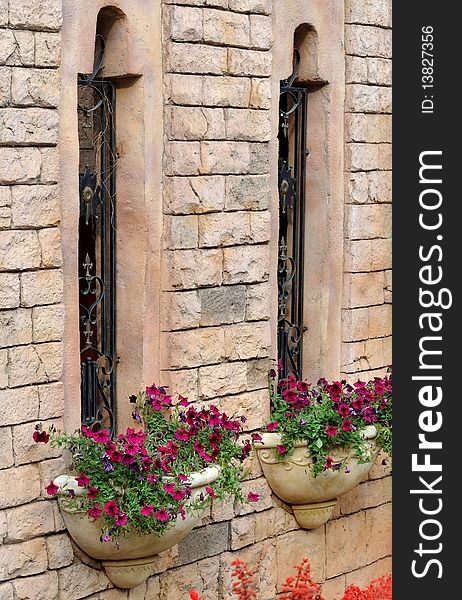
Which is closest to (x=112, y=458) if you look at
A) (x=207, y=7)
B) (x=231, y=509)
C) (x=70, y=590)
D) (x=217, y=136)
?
(x=70, y=590)

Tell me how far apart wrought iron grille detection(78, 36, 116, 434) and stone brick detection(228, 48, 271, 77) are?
0.70 m

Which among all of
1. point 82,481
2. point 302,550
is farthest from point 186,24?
point 302,550

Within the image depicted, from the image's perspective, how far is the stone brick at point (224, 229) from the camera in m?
7.20

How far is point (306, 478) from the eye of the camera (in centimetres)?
775

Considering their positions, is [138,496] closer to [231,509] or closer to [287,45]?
[231,509]

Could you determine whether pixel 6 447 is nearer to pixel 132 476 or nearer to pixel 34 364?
pixel 34 364

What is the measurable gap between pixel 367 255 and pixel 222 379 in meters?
1.58

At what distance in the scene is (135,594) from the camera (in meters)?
7.01

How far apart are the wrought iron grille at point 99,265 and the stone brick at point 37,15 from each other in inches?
28.1

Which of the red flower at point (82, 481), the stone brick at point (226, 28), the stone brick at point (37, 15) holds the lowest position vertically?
the red flower at point (82, 481)

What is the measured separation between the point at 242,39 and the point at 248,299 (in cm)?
141

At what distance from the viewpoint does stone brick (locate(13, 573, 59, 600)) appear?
631 cm

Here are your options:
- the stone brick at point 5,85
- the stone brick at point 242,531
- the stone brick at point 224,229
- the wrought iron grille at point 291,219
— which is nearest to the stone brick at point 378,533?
the wrought iron grille at point 291,219

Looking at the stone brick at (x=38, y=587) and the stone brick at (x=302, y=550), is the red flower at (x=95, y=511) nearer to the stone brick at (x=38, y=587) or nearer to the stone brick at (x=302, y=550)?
the stone brick at (x=38, y=587)
